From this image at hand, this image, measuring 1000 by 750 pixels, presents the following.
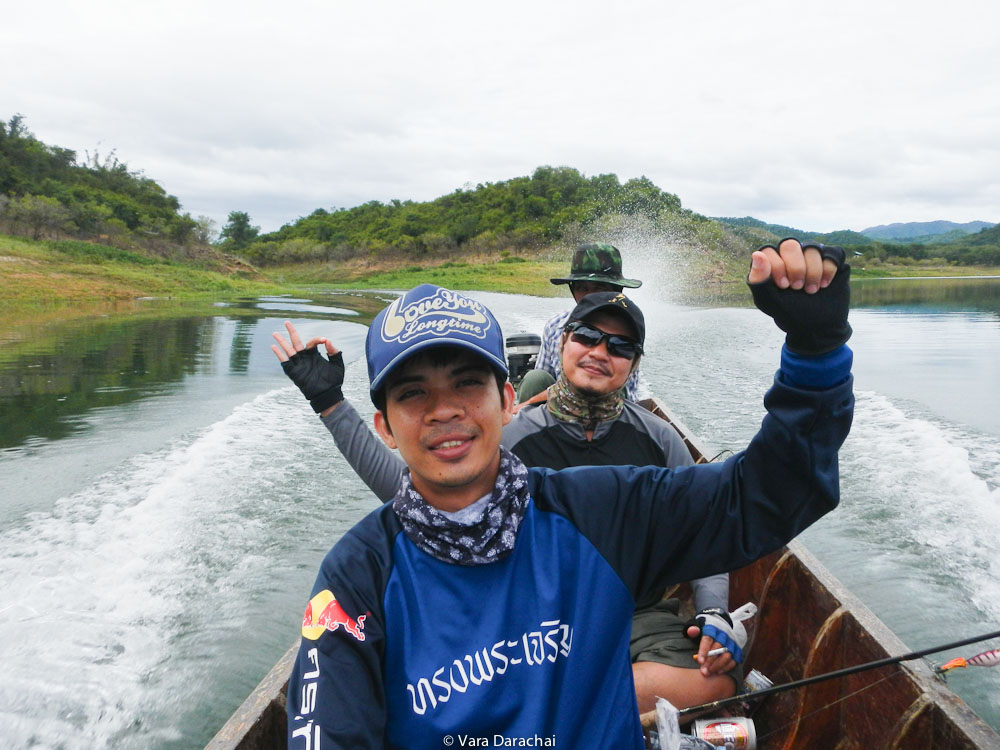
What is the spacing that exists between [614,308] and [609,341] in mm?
134

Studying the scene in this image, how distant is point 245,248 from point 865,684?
7230cm

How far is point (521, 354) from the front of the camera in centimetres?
705

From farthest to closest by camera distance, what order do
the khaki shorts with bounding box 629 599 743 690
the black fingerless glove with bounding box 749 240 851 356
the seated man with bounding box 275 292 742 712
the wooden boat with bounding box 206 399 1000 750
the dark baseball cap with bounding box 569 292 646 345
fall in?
the dark baseball cap with bounding box 569 292 646 345
the seated man with bounding box 275 292 742 712
the khaki shorts with bounding box 629 599 743 690
the wooden boat with bounding box 206 399 1000 750
the black fingerless glove with bounding box 749 240 851 356

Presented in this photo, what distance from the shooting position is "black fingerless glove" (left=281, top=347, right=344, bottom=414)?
8.73ft

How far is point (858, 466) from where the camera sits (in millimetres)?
7223

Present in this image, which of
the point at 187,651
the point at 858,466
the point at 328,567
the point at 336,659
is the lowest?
the point at 187,651

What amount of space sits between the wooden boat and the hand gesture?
993 millimetres

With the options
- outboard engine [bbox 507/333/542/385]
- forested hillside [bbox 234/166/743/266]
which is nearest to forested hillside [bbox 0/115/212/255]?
forested hillside [bbox 234/166/743/266]

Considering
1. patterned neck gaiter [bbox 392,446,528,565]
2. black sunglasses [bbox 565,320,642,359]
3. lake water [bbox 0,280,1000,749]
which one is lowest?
lake water [bbox 0,280,1000,749]

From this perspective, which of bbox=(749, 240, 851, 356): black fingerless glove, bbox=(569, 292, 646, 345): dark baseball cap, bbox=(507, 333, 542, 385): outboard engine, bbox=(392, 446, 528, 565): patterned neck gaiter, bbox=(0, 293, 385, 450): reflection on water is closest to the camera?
bbox=(749, 240, 851, 356): black fingerless glove

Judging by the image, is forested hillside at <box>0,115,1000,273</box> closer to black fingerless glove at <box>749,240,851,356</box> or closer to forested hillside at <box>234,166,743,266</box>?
forested hillside at <box>234,166,743,266</box>

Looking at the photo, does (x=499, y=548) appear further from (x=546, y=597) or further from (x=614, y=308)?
(x=614, y=308)

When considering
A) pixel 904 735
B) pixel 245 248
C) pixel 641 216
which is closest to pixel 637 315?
pixel 904 735

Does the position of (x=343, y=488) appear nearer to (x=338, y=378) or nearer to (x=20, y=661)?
(x=20, y=661)
